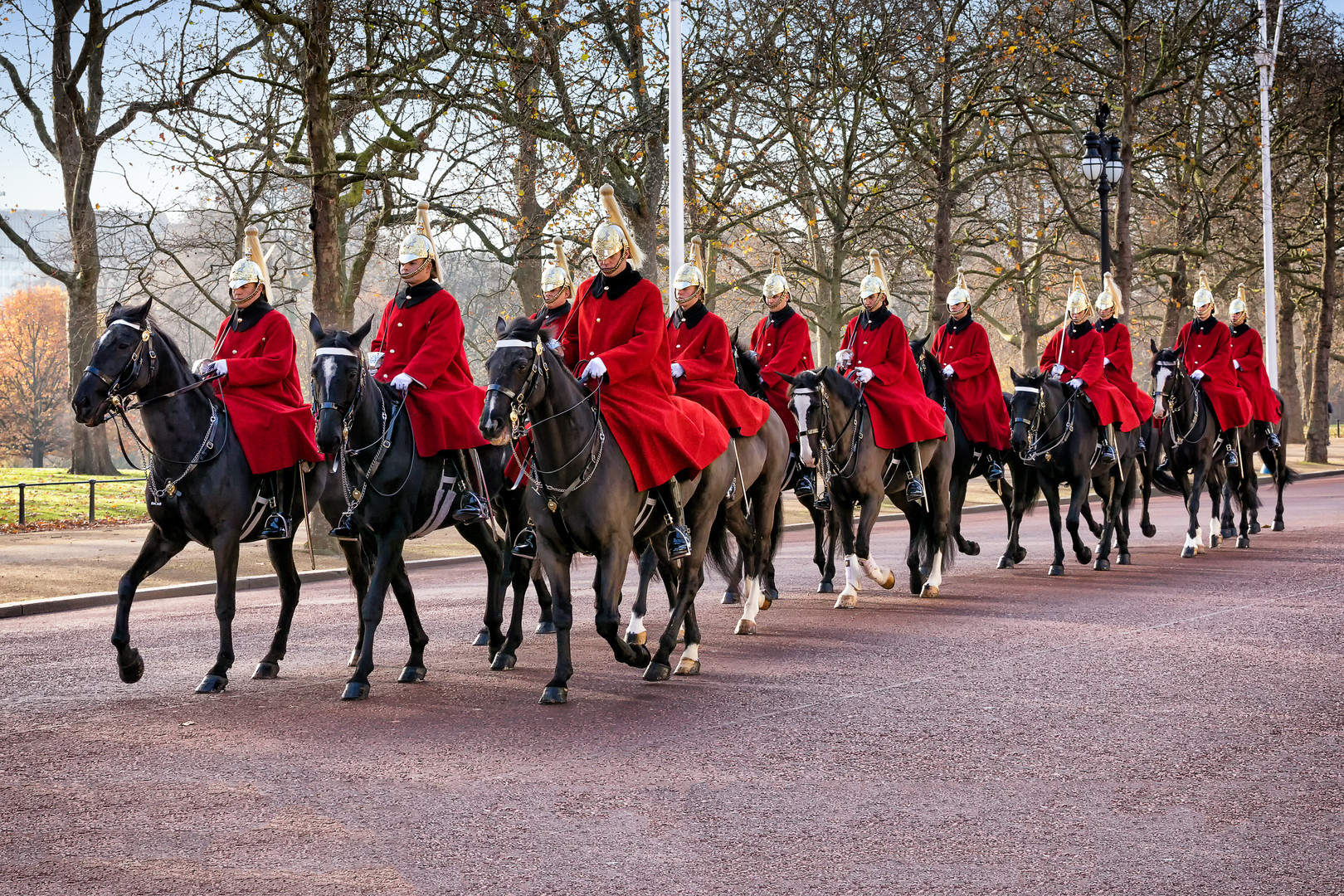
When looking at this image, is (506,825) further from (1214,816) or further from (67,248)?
(67,248)

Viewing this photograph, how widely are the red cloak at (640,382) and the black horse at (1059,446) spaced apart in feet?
21.1

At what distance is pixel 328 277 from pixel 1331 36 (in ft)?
97.2

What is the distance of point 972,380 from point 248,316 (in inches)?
318

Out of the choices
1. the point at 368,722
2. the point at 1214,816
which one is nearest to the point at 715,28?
the point at 368,722

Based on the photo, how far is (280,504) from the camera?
31.5 ft

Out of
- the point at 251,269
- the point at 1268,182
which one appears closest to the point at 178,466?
the point at 251,269

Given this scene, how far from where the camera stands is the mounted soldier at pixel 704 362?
10867 mm

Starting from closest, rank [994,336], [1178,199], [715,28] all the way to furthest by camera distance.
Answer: [715,28] → [1178,199] → [994,336]

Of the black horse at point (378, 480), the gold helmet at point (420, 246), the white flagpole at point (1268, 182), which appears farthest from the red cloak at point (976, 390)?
the white flagpole at point (1268, 182)

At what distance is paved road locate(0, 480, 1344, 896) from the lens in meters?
5.16

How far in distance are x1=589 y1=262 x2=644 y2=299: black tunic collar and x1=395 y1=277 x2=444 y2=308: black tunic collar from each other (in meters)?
1.22

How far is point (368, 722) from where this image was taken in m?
7.79

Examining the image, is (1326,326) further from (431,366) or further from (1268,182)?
(431,366)

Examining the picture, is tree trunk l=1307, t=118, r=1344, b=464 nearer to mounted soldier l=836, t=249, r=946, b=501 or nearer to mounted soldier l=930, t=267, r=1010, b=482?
mounted soldier l=930, t=267, r=1010, b=482
